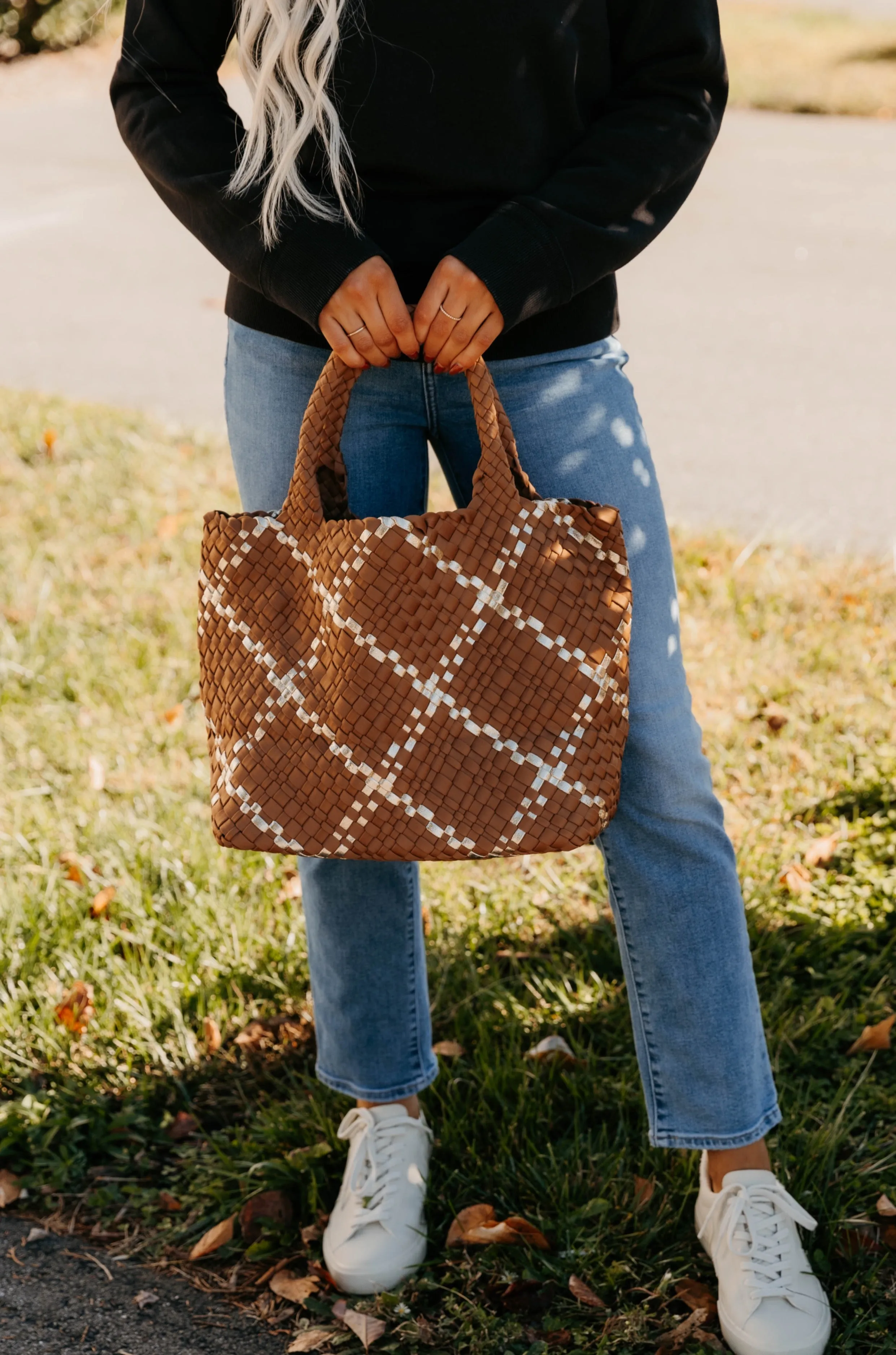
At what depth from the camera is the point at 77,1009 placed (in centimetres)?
244

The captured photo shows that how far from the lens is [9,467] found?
15.2 ft

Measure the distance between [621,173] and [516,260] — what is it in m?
0.20

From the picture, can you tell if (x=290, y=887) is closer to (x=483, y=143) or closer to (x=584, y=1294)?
(x=584, y=1294)

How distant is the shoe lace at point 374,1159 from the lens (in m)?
1.98

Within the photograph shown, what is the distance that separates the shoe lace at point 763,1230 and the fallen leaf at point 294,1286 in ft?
2.01

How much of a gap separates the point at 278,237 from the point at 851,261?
5.82 m

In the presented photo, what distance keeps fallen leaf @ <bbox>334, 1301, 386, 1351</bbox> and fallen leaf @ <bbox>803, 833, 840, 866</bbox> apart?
50.1 inches

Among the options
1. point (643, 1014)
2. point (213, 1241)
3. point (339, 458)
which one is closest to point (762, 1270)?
point (643, 1014)

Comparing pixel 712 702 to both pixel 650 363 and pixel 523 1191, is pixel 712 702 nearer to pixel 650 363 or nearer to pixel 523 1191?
pixel 523 1191

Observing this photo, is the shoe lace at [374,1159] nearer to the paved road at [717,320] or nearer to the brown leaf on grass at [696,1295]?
the brown leaf on grass at [696,1295]

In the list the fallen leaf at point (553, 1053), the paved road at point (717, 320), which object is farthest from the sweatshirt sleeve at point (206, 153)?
the paved road at point (717, 320)

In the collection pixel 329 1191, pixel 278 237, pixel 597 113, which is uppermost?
pixel 597 113

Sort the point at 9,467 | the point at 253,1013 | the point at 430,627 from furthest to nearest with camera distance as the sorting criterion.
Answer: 1. the point at 9,467
2. the point at 253,1013
3. the point at 430,627

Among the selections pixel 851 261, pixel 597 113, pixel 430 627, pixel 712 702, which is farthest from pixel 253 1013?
pixel 851 261
